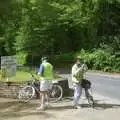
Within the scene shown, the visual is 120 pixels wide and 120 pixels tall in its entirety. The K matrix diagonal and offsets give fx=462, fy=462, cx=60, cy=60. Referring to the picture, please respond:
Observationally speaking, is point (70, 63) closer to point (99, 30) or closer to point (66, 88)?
point (99, 30)

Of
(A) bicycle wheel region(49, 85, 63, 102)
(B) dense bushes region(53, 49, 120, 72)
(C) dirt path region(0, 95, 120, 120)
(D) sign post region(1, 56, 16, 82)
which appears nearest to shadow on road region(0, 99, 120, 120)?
(C) dirt path region(0, 95, 120, 120)

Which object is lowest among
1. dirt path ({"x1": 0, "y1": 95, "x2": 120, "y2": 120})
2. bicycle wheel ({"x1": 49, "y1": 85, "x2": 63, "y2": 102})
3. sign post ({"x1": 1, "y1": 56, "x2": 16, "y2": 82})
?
dirt path ({"x1": 0, "y1": 95, "x2": 120, "y2": 120})

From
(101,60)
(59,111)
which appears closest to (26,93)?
(59,111)

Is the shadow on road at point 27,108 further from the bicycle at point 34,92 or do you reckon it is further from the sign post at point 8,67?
the sign post at point 8,67

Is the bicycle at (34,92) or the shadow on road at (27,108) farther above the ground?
the bicycle at (34,92)

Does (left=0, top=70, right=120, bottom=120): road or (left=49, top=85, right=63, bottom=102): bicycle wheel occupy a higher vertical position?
(left=49, top=85, right=63, bottom=102): bicycle wheel

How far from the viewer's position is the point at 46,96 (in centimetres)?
A: 1664

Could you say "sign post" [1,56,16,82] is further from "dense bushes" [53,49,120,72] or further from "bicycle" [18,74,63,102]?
"dense bushes" [53,49,120,72]

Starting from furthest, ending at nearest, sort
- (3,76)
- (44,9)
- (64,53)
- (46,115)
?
1. (64,53)
2. (44,9)
3. (3,76)
4. (46,115)

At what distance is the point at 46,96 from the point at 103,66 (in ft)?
77.0

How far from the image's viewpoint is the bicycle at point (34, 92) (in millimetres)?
17688

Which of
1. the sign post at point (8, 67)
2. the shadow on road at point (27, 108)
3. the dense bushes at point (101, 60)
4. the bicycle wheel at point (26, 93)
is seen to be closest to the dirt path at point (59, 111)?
the shadow on road at point (27, 108)

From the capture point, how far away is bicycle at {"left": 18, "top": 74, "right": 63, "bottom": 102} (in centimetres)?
1769

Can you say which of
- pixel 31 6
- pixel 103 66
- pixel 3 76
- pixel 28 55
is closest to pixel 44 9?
pixel 31 6
